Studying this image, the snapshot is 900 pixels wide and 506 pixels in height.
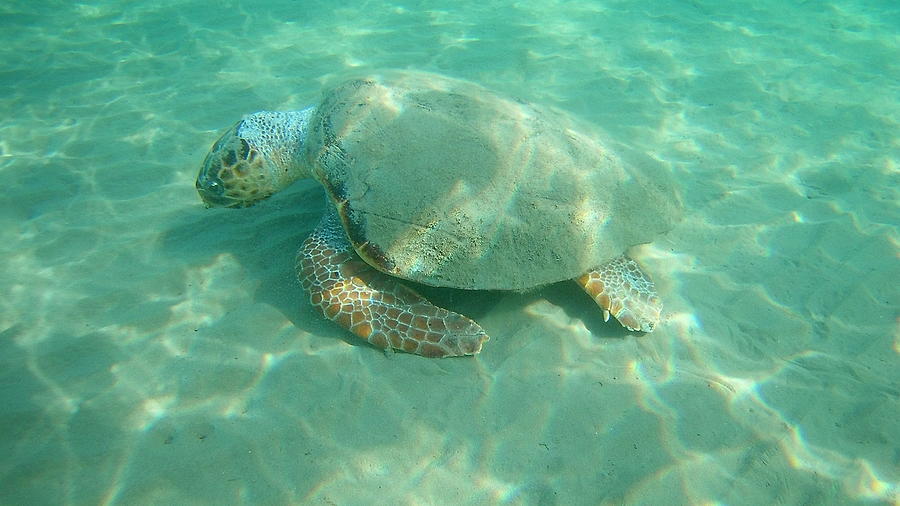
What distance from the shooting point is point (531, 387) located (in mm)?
3051

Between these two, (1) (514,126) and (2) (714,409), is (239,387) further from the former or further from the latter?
(2) (714,409)

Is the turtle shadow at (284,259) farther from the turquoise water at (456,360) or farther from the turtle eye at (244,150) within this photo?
the turtle eye at (244,150)

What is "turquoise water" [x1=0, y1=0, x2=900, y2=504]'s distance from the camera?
2.60 metres

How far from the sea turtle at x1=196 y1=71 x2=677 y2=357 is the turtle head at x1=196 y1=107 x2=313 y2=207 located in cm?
41

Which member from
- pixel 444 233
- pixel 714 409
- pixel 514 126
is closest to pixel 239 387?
pixel 444 233

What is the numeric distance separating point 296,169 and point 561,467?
3194 mm

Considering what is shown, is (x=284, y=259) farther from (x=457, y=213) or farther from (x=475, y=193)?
(x=475, y=193)

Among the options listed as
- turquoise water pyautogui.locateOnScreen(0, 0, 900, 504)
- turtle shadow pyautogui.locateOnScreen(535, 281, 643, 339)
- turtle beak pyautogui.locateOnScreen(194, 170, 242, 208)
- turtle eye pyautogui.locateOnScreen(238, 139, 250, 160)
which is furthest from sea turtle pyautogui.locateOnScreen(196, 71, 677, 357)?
turtle beak pyautogui.locateOnScreen(194, 170, 242, 208)

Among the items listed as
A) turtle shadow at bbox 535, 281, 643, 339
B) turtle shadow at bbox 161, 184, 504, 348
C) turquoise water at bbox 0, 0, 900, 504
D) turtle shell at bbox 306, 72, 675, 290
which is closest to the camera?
turquoise water at bbox 0, 0, 900, 504

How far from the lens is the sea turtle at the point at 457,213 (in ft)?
10.1

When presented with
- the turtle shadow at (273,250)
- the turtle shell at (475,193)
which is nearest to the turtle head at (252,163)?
the turtle shadow at (273,250)

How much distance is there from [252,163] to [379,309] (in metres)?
1.85

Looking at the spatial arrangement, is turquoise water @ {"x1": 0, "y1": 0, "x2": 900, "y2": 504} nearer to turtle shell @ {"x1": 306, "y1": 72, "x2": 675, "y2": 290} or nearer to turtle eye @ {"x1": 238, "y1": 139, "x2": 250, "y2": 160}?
turtle shell @ {"x1": 306, "y1": 72, "x2": 675, "y2": 290}

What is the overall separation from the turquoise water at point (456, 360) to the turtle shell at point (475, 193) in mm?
559
